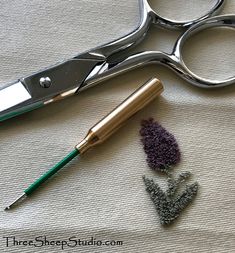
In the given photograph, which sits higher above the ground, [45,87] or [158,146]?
[45,87]

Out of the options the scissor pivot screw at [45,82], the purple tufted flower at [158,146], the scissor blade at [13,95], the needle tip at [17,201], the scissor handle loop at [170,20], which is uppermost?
the scissor blade at [13,95]

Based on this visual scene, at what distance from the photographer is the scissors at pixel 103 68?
63 cm

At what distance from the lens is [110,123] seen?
634mm

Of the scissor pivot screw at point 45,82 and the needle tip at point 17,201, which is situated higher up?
the scissor pivot screw at point 45,82

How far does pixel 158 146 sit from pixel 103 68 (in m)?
0.12

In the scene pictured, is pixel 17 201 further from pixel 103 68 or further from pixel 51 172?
pixel 103 68

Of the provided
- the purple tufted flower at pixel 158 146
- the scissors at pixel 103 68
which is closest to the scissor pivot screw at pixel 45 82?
the scissors at pixel 103 68

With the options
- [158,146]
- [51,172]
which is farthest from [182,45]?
[51,172]

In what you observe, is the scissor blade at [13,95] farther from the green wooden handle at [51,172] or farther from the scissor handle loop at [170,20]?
the scissor handle loop at [170,20]

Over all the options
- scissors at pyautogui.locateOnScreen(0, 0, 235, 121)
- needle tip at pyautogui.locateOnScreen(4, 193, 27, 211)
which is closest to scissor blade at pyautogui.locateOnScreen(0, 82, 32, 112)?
scissors at pyautogui.locateOnScreen(0, 0, 235, 121)

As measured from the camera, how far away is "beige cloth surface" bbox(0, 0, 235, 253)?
62cm

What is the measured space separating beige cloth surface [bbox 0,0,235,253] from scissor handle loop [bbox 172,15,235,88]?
0.02 meters

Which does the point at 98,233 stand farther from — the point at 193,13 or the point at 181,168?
the point at 193,13

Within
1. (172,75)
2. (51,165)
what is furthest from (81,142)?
(172,75)
